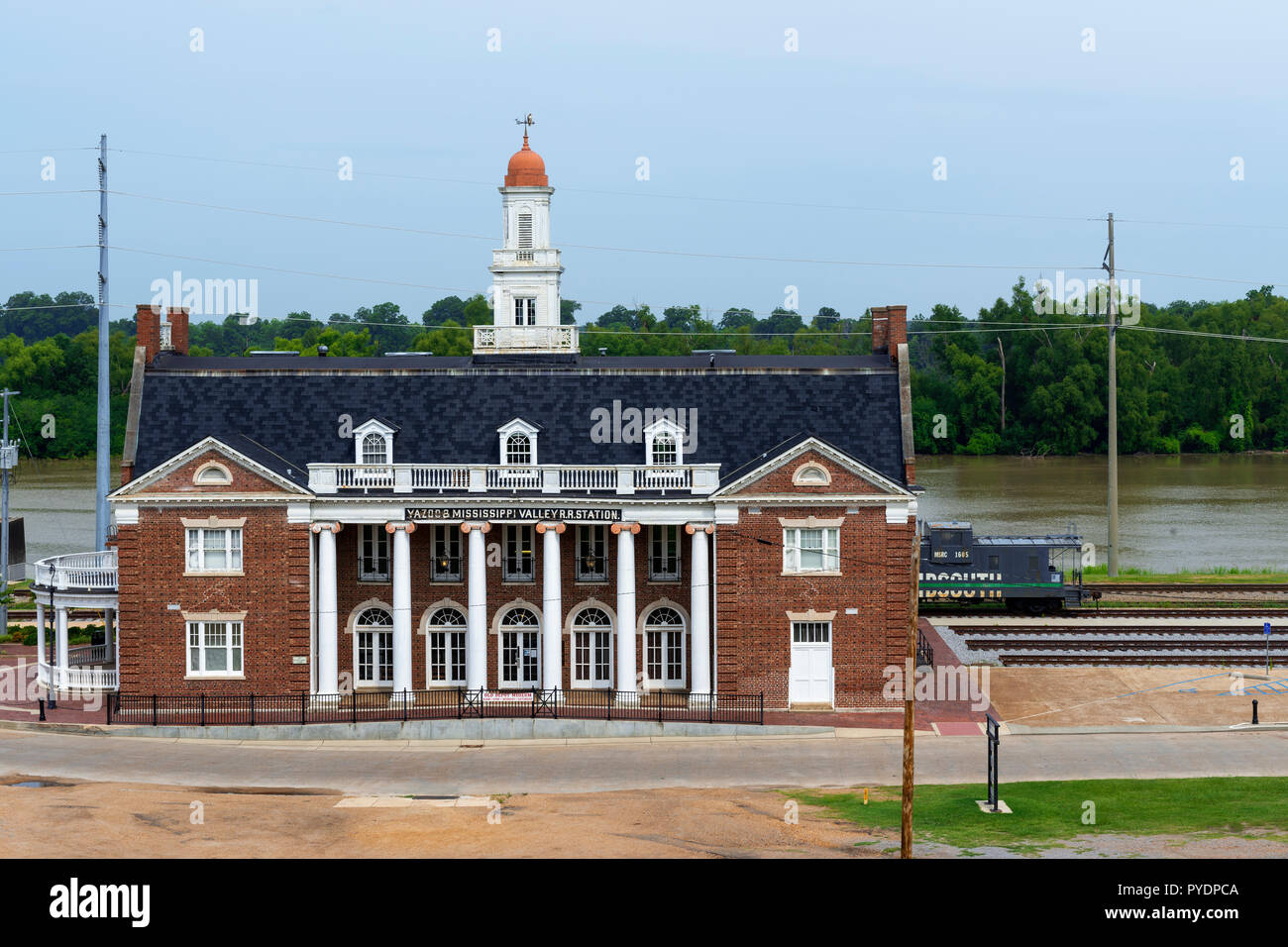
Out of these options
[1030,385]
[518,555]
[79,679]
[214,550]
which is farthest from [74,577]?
[1030,385]

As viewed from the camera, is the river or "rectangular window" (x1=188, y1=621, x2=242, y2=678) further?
the river

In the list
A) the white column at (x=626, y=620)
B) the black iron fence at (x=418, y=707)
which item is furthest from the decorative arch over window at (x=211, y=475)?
the white column at (x=626, y=620)

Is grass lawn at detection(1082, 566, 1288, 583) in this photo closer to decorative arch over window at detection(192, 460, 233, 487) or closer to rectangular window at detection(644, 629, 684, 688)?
rectangular window at detection(644, 629, 684, 688)

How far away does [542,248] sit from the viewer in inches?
2231

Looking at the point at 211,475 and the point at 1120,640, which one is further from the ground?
the point at 211,475

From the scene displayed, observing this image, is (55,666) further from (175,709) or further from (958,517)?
(958,517)

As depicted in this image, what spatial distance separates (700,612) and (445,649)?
8.52 m

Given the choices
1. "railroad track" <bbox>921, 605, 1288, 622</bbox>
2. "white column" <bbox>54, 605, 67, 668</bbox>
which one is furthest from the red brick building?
"railroad track" <bbox>921, 605, 1288, 622</bbox>

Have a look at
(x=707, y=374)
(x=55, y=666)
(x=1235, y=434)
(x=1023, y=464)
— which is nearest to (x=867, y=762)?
(x=707, y=374)

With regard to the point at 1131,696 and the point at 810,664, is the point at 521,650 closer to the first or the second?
the point at 810,664

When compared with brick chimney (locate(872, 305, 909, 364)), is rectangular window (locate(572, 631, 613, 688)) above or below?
below

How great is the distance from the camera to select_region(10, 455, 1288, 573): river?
9438 cm

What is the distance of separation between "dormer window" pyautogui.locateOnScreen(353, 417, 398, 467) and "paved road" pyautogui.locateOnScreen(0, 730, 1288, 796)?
958 cm

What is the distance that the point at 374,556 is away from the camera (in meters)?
52.7
